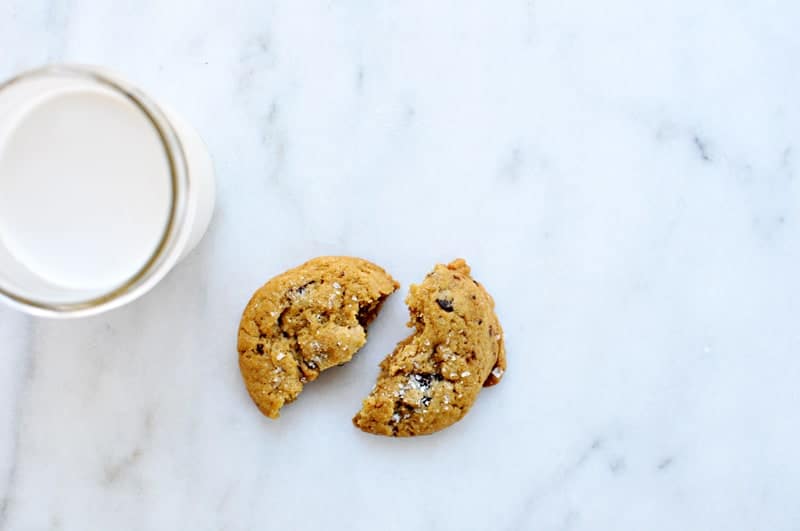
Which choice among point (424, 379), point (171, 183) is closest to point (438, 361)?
point (424, 379)

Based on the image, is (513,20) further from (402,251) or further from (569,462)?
(569,462)

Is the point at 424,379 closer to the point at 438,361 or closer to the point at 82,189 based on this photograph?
the point at 438,361

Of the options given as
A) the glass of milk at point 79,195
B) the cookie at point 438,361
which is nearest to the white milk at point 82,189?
the glass of milk at point 79,195

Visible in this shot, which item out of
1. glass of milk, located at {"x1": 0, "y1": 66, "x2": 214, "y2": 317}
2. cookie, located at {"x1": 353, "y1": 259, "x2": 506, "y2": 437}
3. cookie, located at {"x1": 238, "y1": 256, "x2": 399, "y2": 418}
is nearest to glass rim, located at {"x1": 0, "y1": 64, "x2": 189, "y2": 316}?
glass of milk, located at {"x1": 0, "y1": 66, "x2": 214, "y2": 317}

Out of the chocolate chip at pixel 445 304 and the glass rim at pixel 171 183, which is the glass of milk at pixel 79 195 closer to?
the glass rim at pixel 171 183

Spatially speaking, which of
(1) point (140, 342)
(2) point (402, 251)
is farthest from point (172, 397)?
(2) point (402, 251)

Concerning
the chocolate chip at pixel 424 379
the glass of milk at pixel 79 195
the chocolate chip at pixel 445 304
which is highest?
the glass of milk at pixel 79 195
